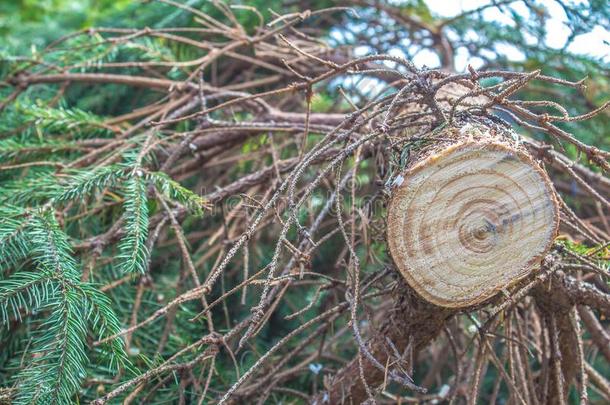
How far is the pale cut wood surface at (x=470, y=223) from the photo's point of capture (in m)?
0.99

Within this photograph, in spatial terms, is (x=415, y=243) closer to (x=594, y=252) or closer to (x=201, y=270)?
(x=594, y=252)

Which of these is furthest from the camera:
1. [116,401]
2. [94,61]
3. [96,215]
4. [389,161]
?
[94,61]

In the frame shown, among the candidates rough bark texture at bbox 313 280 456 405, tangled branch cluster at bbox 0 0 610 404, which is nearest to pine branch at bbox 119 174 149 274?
tangled branch cluster at bbox 0 0 610 404

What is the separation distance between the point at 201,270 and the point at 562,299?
0.93m

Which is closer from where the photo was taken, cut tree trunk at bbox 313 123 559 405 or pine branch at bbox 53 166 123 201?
cut tree trunk at bbox 313 123 559 405

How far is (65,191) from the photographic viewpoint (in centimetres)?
130

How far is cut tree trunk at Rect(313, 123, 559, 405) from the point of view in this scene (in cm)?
99

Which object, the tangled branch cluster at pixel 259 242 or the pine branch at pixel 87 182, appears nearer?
the tangled branch cluster at pixel 259 242

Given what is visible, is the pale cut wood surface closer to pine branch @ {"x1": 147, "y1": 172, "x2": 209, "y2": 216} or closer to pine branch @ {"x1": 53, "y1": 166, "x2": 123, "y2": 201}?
pine branch @ {"x1": 147, "y1": 172, "x2": 209, "y2": 216}

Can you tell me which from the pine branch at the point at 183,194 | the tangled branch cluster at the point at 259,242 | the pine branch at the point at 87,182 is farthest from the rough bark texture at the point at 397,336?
the pine branch at the point at 87,182

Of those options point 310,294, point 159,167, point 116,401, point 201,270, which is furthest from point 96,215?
point 310,294

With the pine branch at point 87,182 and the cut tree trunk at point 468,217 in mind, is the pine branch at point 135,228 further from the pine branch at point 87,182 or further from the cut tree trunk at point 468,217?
the cut tree trunk at point 468,217

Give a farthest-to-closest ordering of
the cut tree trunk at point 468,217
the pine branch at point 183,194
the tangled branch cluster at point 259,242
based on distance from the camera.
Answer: the pine branch at point 183,194 < the tangled branch cluster at point 259,242 < the cut tree trunk at point 468,217

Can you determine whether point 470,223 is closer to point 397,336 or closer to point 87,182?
point 397,336
